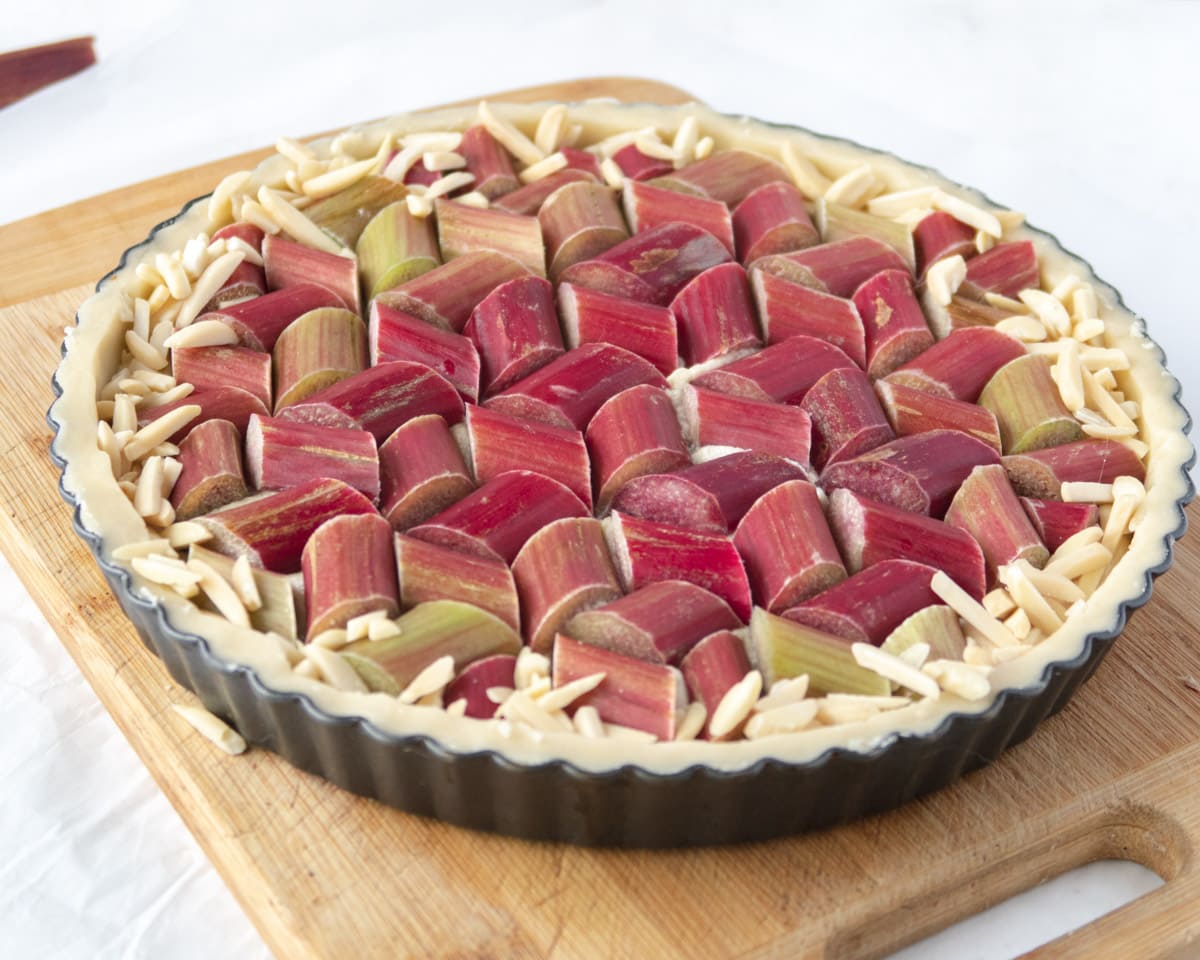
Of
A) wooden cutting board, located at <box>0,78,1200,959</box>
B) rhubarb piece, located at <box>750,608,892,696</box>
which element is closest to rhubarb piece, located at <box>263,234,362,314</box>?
wooden cutting board, located at <box>0,78,1200,959</box>

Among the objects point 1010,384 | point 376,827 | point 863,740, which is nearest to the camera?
point 863,740

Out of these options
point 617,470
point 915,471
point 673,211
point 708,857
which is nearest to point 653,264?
point 673,211

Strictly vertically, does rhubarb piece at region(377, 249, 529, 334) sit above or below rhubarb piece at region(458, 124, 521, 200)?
below

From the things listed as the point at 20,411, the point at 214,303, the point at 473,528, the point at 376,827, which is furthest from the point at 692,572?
the point at 20,411

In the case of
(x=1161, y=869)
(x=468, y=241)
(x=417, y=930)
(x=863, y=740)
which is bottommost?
(x=1161, y=869)

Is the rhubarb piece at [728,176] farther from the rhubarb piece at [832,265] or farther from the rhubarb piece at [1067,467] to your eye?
the rhubarb piece at [1067,467]

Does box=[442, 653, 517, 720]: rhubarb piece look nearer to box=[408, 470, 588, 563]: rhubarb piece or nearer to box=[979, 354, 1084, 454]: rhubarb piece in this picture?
box=[408, 470, 588, 563]: rhubarb piece

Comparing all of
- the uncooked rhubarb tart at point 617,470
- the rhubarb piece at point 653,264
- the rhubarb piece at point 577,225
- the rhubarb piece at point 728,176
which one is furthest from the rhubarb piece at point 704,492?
the rhubarb piece at point 728,176

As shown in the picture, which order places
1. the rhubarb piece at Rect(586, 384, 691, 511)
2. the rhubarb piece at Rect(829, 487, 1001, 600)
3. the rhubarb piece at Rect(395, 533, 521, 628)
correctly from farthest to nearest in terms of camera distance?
the rhubarb piece at Rect(586, 384, 691, 511) < the rhubarb piece at Rect(829, 487, 1001, 600) < the rhubarb piece at Rect(395, 533, 521, 628)

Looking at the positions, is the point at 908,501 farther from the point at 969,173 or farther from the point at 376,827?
the point at 969,173
